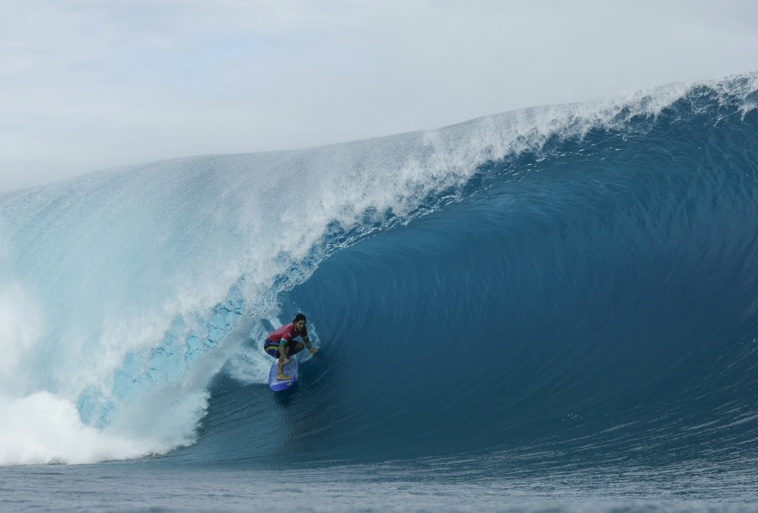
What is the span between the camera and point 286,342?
10523mm

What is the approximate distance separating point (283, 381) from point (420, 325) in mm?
2122

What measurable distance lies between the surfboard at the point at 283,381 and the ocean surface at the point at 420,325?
8.0 inches

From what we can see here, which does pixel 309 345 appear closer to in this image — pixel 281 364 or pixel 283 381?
pixel 281 364

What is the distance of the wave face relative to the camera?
27.7 ft

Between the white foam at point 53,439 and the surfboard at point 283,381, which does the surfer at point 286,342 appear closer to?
the surfboard at point 283,381

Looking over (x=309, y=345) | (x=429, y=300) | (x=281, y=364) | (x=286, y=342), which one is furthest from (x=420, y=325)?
(x=281, y=364)

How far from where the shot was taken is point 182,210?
53.4 feet

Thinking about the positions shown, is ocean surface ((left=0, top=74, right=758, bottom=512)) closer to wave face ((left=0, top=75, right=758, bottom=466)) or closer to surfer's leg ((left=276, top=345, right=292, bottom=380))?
wave face ((left=0, top=75, right=758, bottom=466))

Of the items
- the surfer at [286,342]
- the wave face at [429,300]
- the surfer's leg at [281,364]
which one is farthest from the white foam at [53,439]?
the surfer at [286,342]

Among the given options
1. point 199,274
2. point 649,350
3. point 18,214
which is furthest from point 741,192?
point 18,214

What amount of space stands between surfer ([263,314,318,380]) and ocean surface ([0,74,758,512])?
0.37 metres

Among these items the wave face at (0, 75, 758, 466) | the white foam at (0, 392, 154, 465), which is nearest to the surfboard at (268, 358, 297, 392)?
the wave face at (0, 75, 758, 466)

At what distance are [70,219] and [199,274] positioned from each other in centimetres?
529

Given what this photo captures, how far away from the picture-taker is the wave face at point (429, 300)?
8.45 meters
